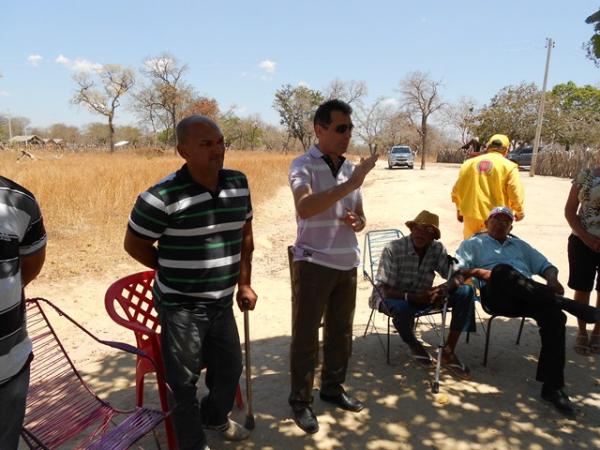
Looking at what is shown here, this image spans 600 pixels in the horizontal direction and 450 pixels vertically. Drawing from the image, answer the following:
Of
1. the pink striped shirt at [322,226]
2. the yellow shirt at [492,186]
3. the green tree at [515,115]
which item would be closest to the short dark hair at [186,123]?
the pink striped shirt at [322,226]

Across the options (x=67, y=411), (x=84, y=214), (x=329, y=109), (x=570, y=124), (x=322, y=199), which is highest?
(x=570, y=124)

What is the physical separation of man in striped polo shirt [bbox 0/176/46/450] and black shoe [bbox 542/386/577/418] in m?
3.16

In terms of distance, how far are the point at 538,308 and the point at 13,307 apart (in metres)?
3.26

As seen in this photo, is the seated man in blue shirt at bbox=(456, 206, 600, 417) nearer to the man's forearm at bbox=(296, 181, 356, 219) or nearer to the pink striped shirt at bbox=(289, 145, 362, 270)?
the pink striped shirt at bbox=(289, 145, 362, 270)

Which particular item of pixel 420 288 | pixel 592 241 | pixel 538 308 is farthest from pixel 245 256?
pixel 592 241

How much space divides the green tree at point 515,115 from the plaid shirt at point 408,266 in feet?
113

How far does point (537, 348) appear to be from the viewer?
13.1 feet

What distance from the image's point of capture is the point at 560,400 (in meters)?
3.02

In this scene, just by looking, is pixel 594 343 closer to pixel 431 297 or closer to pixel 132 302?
pixel 431 297

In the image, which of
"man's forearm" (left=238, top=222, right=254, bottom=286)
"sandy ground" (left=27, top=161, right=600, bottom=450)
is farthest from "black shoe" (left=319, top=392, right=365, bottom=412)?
"man's forearm" (left=238, top=222, right=254, bottom=286)

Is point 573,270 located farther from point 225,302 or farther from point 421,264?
point 225,302

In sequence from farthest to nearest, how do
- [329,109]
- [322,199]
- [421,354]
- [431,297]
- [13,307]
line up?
1. [421,354]
2. [431,297]
3. [329,109]
4. [322,199]
5. [13,307]

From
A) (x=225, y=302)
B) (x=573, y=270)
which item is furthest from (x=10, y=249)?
(x=573, y=270)

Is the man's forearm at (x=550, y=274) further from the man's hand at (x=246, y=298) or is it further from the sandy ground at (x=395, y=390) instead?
the man's hand at (x=246, y=298)
